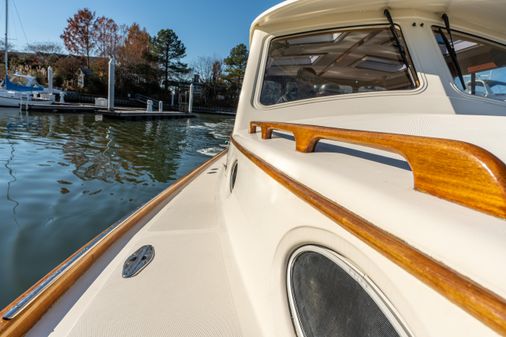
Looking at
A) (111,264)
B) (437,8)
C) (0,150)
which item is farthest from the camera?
(0,150)

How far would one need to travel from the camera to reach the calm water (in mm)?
2639

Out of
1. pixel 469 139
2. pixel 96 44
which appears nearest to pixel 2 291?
pixel 469 139

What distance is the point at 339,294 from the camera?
29.9 inches

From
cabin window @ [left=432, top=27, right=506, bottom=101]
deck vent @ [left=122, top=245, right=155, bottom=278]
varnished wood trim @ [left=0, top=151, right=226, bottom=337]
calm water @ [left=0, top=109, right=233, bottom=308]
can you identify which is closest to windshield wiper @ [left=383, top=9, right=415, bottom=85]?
cabin window @ [left=432, top=27, right=506, bottom=101]

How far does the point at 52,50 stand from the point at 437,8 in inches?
1765

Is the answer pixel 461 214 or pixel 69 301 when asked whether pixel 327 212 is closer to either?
pixel 461 214

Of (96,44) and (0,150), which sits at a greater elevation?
(96,44)

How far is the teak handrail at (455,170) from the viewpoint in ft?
1.67

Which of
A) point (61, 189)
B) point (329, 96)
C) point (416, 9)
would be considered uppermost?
point (416, 9)

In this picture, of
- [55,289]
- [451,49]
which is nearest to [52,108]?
[55,289]

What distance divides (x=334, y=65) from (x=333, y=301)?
1.97 metres

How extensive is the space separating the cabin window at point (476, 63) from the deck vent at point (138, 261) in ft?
7.52

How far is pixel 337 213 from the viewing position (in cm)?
71

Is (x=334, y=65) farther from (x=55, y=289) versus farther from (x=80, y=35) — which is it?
(x=80, y=35)
